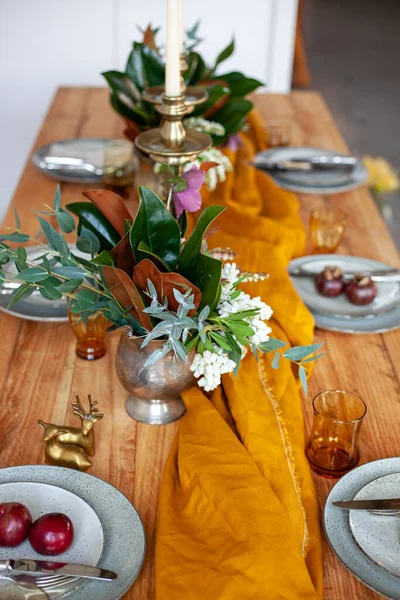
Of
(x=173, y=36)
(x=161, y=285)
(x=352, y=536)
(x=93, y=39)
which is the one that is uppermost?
(x=173, y=36)

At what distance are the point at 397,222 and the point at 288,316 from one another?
111 inches

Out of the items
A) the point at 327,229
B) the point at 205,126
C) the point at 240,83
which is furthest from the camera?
the point at 240,83

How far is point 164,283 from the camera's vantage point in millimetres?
921

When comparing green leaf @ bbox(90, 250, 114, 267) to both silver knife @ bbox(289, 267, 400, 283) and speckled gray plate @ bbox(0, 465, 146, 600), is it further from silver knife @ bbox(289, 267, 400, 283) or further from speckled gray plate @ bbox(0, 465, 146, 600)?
silver knife @ bbox(289, 267, 400, 283)

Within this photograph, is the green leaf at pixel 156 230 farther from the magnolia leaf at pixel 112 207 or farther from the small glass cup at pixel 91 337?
the small glass cup at pixel 91 337

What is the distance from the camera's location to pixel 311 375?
1200mm

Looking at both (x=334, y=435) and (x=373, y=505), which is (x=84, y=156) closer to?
(x=334, y=435)

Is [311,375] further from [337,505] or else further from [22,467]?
[22,467]

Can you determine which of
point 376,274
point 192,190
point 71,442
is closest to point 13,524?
point 71,442

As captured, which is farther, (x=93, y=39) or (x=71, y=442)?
(x=93, y=39)

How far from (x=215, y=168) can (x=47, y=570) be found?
1009 millimetres

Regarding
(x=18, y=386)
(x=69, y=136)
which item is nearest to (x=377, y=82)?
(x=69, y=136)

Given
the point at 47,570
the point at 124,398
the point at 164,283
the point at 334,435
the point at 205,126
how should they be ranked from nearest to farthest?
1. the point at 47,570
2. the point at 164,283
3. the point at 334,435
4. the point at 124,398
5. the point at 205,126

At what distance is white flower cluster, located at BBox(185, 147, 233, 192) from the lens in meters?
1.59
